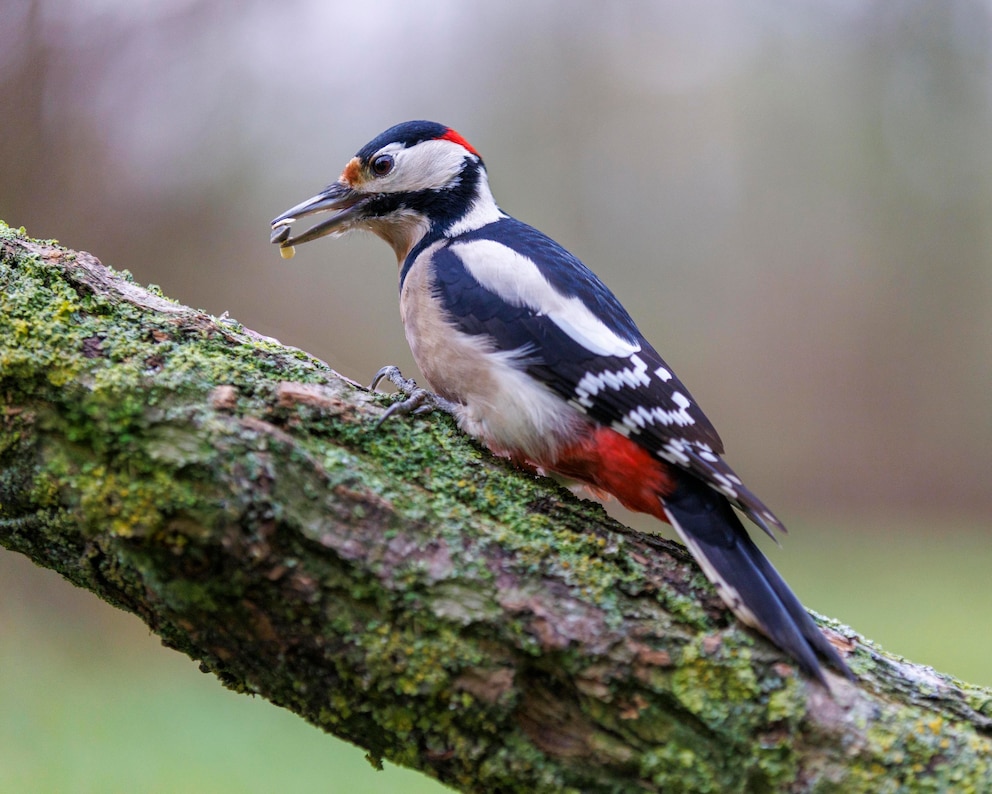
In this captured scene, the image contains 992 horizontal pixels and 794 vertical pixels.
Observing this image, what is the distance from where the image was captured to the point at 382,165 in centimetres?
272

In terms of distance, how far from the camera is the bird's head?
2715 mm

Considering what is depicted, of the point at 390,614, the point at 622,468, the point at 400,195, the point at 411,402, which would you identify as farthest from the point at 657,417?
the point at 400,195

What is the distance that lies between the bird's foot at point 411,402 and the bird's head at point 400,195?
23.7 inches

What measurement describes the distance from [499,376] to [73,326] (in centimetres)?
100

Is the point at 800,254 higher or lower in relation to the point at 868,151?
lower

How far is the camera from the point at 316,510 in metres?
1.42

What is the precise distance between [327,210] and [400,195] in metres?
0.25

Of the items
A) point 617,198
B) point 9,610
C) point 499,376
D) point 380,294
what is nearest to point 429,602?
point 499,376

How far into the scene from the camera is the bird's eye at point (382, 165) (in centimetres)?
272

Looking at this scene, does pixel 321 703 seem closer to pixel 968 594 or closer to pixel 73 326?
pixel 73 326

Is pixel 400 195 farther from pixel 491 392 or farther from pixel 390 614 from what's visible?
pixel 390 614

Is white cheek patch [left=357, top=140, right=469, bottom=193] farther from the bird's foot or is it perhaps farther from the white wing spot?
the white wing spot

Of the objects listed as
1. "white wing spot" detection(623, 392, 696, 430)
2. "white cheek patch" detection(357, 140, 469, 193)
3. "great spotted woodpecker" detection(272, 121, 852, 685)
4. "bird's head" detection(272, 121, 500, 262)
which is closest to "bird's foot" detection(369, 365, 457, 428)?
"great spotted woodpecker" detection(272, 121, 852, 685)

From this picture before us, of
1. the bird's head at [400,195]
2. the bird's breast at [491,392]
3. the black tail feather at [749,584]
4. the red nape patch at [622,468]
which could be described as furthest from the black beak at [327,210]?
the black tail feather at [749,584]
